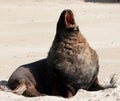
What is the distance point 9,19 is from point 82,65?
12786 mm

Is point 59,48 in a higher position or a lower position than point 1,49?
higher

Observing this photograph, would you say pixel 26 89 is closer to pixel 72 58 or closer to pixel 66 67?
pixel 66 67

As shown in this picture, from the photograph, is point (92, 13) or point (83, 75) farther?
point (92, 13)

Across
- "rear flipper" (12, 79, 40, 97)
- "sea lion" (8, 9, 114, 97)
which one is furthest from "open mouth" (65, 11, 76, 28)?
"rear flipper" (12, 79, 40, 97)

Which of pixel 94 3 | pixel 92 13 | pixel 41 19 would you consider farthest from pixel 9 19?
pixel 94 3

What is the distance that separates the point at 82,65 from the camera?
8.79 m

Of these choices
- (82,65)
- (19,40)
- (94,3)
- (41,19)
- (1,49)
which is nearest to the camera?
(82,65)

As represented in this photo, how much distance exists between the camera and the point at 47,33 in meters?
18.4

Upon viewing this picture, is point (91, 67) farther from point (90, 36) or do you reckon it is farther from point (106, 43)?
point (90, 36)

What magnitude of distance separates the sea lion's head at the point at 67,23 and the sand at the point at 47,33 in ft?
3.23

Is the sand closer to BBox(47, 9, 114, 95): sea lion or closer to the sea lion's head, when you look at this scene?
BBox(47, 9, 114, 95): sea lion

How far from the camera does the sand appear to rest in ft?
34.3

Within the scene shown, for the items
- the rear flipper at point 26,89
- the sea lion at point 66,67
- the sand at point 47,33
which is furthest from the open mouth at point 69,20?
the rear flipper at point 26,89

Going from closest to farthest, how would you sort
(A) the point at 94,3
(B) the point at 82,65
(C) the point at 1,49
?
(B) the point at 82,65 < (C) the point at 1,49 < (A) the point at 94,3
